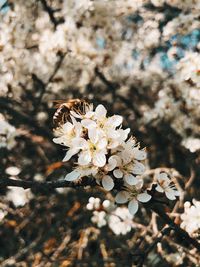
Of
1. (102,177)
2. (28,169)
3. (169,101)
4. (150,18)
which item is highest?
(102,177)

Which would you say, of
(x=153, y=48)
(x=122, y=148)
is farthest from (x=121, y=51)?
(x=122, y=148)

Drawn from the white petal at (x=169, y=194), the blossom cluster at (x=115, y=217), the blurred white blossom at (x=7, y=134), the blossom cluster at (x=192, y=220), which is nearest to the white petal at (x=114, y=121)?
the white petal at (x=169, y=194)

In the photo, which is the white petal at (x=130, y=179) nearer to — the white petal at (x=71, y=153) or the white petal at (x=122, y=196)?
the white petal at (x=122, y=196)

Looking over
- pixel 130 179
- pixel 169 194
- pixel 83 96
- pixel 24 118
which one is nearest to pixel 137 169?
pixel 130 179

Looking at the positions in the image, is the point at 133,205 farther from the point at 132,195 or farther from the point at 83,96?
the point at 83,96

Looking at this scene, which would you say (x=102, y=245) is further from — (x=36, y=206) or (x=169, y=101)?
(x=169, y=101)

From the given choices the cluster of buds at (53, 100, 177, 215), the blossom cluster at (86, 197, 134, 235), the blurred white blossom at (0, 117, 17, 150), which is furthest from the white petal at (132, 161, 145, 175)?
the blurred white blossom at (0, 117, 17, 150)

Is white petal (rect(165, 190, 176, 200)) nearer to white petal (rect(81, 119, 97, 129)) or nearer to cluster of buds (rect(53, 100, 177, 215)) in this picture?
cluster of buds (rect(53, 100, 177, 215))
